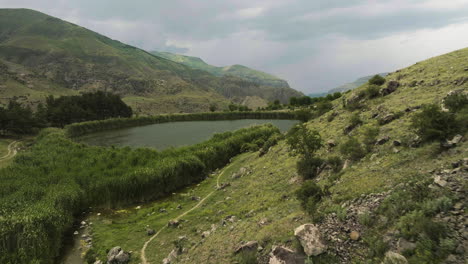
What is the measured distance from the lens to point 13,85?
14438 cm

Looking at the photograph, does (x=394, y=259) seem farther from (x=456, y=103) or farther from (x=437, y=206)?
(x=456, y=103)

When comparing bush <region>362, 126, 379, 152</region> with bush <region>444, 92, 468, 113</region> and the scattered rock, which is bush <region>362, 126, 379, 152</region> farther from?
bush <region>444, 92, 468, 113</region>

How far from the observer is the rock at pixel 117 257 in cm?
1597

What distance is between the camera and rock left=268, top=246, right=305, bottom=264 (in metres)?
9.13

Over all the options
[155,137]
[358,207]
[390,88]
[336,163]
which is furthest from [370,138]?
[155,137]

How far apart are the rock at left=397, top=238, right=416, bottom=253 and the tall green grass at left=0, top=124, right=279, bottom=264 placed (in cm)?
2059

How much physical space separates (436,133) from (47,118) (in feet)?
399

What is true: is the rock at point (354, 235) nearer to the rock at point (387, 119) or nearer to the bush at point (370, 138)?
the bush at point (370, 138)

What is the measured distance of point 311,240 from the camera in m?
9.27

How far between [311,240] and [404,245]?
10.1ft

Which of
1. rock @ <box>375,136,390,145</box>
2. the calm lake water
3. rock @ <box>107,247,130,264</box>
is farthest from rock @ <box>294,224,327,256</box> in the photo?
the calm lake water

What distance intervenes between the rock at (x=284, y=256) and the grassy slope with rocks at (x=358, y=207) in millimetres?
558

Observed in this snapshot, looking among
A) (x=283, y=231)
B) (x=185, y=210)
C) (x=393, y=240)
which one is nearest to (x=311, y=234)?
(x=283, y=231)

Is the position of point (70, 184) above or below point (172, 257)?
above
